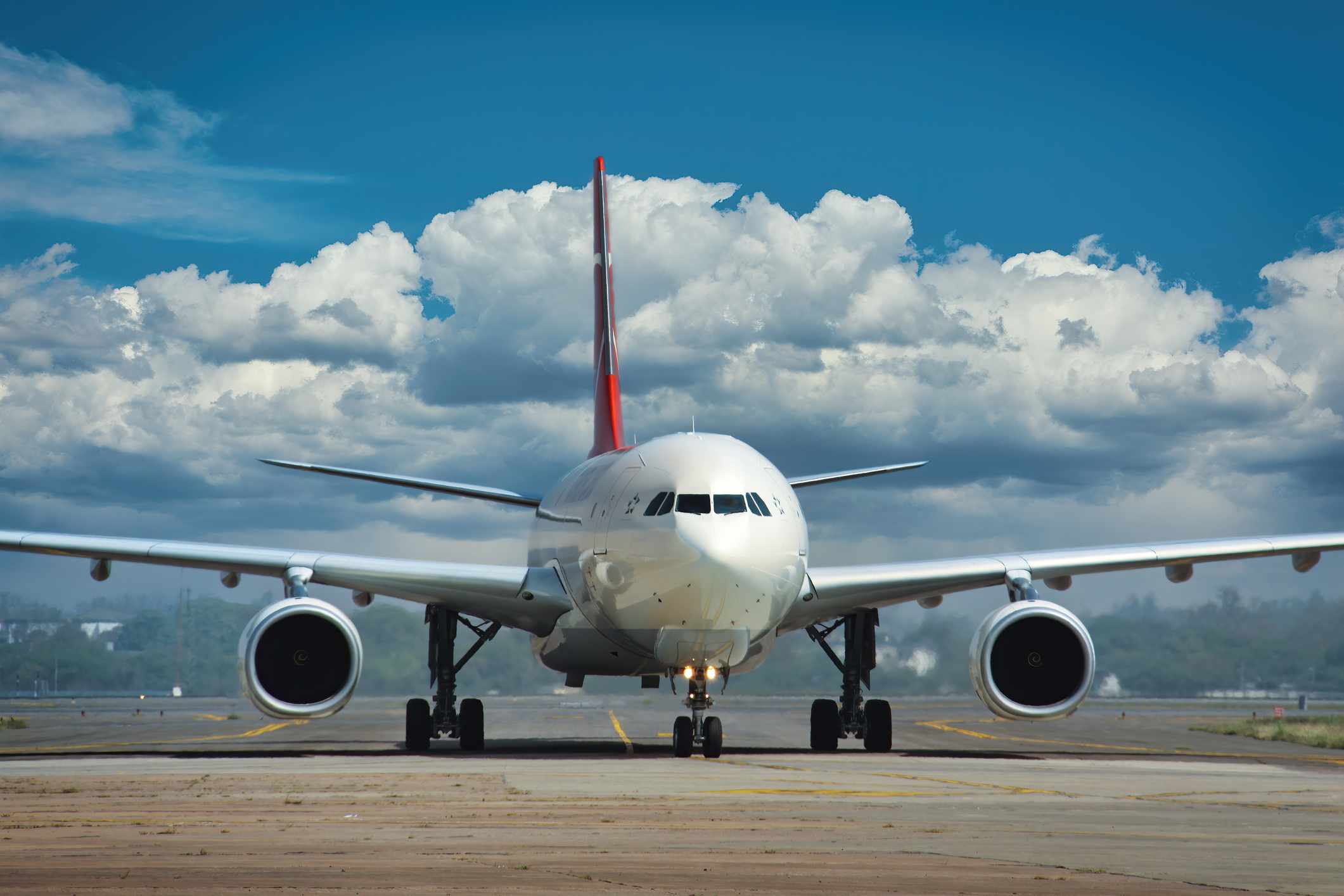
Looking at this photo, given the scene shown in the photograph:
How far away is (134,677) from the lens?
244 ft

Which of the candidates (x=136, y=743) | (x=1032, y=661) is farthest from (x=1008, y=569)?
(x=136, y=743)

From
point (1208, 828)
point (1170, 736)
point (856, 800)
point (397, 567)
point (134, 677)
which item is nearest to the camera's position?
point (1208, 828)

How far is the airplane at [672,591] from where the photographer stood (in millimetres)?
18406

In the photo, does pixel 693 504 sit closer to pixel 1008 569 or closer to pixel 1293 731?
pixel 1008 569

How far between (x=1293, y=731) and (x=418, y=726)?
1604cm

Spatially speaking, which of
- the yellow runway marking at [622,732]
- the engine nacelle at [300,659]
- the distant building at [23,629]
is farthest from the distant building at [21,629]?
the engine nacelle at [300,659]

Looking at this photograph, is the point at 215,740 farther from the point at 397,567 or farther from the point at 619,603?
the point at 619,603

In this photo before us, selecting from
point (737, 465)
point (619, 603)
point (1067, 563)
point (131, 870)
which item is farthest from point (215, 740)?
point (131, 870)

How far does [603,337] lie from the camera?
31.1 m

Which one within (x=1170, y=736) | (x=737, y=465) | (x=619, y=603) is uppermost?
(x=737, y=465)

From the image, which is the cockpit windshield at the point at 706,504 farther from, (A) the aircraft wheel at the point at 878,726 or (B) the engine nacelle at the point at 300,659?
(A) the aircraft wheel at the point at 878,726

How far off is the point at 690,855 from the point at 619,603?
1073cm

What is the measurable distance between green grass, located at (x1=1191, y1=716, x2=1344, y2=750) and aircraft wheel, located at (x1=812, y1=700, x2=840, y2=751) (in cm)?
780

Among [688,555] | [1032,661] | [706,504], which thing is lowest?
[1032,661]
